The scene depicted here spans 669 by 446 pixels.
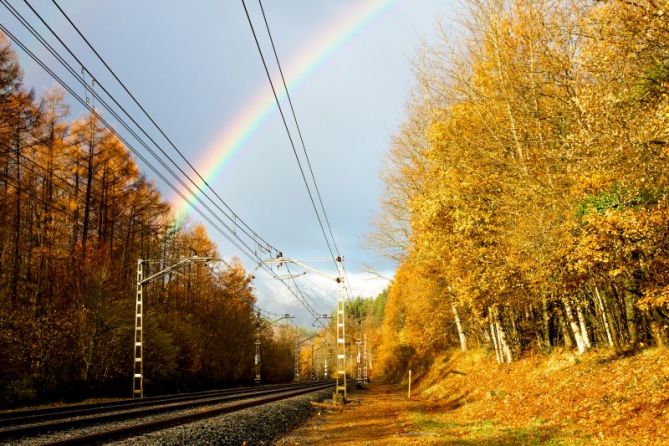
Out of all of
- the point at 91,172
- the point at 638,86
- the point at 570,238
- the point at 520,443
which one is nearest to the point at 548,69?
the point at 638,86

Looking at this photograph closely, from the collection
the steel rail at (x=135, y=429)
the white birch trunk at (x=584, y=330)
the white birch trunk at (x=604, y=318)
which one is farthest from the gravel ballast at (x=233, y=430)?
the white birch trunk at (x=604, y=318)

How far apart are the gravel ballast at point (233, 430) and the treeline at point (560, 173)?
7.70m

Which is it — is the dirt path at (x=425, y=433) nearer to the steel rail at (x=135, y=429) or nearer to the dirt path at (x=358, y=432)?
the dirt path at (x=358, y=432)

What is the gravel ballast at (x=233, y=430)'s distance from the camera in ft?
34.2

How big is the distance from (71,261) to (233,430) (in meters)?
20.2

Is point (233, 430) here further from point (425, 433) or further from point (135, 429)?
point (425, 433)

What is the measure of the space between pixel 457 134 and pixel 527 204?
463cm

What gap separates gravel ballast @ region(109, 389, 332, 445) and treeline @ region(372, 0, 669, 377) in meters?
7.70

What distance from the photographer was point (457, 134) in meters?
17.6

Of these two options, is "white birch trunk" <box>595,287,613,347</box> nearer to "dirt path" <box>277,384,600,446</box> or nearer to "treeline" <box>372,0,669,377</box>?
"treeline" <box>372,0,669,377</box>

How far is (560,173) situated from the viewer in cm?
1341

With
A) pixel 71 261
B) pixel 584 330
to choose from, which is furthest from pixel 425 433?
pixel 71 261

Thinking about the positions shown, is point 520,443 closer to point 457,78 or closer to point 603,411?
point 603,411

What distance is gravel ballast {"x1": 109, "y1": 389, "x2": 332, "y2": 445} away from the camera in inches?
411
